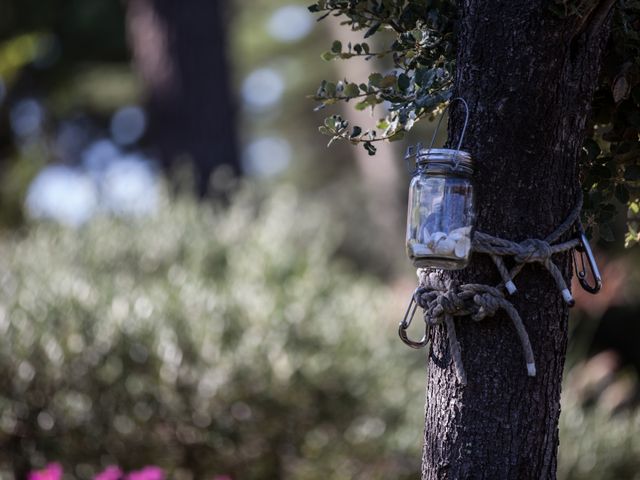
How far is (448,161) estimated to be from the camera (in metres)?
1.70

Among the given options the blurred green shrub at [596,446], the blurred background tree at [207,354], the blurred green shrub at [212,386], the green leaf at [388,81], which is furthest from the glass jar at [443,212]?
the blurred green shrub at [596,446]

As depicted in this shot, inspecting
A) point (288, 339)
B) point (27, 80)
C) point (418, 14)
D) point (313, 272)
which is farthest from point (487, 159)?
point (27, 80)

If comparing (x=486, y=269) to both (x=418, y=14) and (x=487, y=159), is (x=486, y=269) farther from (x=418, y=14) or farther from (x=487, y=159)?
(x=418, y=14)

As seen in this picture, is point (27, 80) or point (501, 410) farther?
point (27, 80)

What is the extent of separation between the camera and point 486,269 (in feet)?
5.77

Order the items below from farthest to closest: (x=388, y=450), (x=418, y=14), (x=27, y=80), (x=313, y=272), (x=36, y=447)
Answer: (x=27, y=80), (x=313, y=272), (x=388, y=450), (x=36, y=447), (x=418, y=14)

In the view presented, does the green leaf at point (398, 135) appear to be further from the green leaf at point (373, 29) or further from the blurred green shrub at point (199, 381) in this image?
the blurred green shrub at point (199, 381)

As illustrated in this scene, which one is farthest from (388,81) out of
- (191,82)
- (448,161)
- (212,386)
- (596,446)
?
(191,82)

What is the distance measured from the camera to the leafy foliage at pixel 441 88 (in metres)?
1.90

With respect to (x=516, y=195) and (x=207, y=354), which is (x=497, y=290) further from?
(x=207, y=354)

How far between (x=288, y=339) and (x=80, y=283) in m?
1.03

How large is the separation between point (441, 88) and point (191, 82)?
653 cm

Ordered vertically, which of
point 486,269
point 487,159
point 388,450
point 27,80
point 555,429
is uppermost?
point 27,80

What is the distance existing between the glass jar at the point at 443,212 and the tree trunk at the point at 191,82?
6452mm
